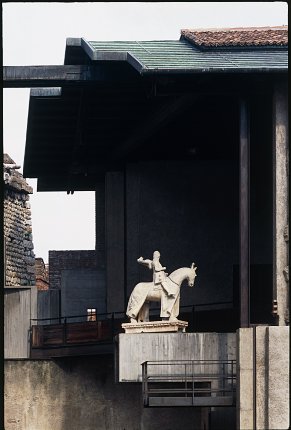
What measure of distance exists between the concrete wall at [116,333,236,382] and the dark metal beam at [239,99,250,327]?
176cm

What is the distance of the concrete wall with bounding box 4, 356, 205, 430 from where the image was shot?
140 ft

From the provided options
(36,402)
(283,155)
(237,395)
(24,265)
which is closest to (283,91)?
(283,155)

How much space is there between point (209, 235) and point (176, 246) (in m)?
1.05

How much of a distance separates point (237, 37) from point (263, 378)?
9.15m

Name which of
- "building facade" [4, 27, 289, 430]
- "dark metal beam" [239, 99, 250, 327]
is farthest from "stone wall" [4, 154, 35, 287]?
"dark metal beam" [239, 99, 250, 327]

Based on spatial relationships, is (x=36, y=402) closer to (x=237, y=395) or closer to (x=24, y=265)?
(x=237, y=395)

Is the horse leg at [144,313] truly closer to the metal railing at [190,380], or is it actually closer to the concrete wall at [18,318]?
the metal railing at [190,380]

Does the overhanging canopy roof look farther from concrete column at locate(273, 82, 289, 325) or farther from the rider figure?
the rider figure

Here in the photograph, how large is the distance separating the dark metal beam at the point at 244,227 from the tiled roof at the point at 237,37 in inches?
83.9

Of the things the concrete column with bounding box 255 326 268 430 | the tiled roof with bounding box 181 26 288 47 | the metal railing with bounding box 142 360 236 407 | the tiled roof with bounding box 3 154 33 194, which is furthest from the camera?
the tiled roof with bounding box 3 154 33 194

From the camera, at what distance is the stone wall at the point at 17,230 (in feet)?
198

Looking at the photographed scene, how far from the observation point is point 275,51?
3281 cm

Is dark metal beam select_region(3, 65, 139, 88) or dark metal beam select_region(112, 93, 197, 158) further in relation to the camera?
dark metal beam select_region(112, 93, 197, 158)

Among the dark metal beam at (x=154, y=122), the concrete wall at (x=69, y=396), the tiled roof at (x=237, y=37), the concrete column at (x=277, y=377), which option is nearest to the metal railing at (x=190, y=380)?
the concrete column at (x=277, y=377)
